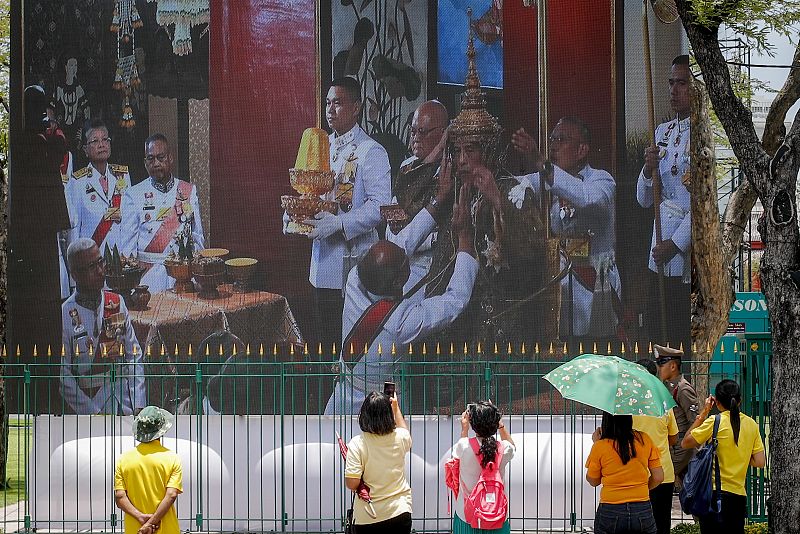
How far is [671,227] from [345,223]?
395 cm

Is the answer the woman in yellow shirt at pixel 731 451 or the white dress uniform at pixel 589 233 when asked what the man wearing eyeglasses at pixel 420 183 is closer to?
the white dress uniform at pixel 589 233

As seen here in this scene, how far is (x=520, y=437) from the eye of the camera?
423 inches

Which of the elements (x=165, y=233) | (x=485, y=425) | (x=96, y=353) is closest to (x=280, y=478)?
(x=96, y=353)

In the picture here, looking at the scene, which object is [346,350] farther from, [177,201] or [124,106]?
[124,106]

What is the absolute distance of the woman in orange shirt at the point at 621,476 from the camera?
6703 mm

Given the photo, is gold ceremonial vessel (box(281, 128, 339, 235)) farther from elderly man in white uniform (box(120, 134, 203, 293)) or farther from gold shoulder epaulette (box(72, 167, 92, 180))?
gold shoulder epaulette (box(72, 167, 92, 180))

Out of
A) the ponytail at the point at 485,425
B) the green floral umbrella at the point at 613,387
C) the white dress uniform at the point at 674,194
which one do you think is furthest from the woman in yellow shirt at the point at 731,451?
the white dress uniform at the point at 674,194

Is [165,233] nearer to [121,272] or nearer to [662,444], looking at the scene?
[121,272]

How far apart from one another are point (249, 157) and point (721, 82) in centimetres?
582

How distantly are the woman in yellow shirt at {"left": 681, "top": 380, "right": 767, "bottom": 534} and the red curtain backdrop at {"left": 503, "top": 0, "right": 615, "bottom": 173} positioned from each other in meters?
5.31

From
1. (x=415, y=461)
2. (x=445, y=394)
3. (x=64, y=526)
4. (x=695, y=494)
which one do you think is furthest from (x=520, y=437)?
(x=64, y=526)

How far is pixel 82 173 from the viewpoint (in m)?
12.7

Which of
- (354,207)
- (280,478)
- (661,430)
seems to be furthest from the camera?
(354,207)

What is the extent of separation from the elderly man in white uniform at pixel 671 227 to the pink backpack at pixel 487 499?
245 inches
